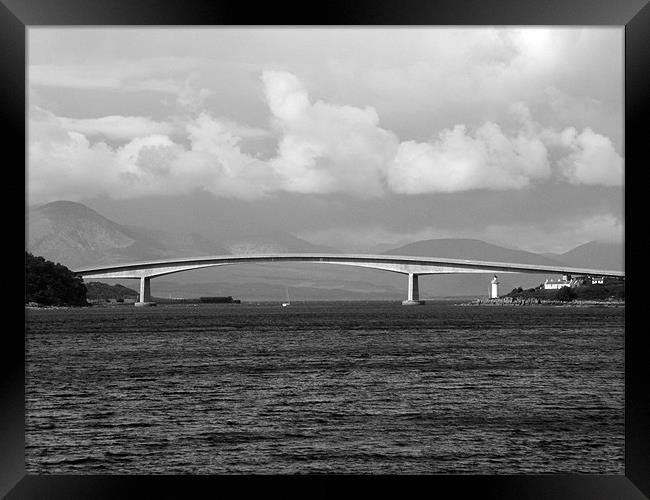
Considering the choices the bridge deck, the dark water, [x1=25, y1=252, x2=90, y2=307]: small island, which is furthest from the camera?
[x1=25, y1=252, x2=90, y2=307]: small island

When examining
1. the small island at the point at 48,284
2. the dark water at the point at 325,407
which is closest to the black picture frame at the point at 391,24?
the dark water at the point at 325,407

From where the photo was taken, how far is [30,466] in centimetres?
905

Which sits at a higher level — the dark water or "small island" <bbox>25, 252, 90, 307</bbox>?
"small island" <bbox>25, 252, 90, 307</bbox>

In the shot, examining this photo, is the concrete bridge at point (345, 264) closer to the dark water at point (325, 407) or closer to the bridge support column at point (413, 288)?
the bridge support column at point (413, 288)

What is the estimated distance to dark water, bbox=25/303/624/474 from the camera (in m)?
9.47

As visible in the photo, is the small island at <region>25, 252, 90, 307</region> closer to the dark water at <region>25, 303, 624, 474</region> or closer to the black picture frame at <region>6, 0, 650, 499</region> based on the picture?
the dark water at <region>25, 303, 624, 474</region>

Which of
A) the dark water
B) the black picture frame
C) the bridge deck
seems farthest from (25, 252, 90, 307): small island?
the black picture frame

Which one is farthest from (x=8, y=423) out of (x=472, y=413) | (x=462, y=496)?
(x=472, y=413)

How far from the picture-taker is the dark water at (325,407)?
9469 mm

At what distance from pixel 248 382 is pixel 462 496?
45.5ft

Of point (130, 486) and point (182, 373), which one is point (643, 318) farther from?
point (182, 373)

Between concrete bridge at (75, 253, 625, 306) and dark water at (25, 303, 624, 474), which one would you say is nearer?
dark water at (25, 303, 624, 474)

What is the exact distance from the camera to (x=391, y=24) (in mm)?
3207

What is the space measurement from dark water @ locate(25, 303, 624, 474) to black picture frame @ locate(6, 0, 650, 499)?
223 inches
